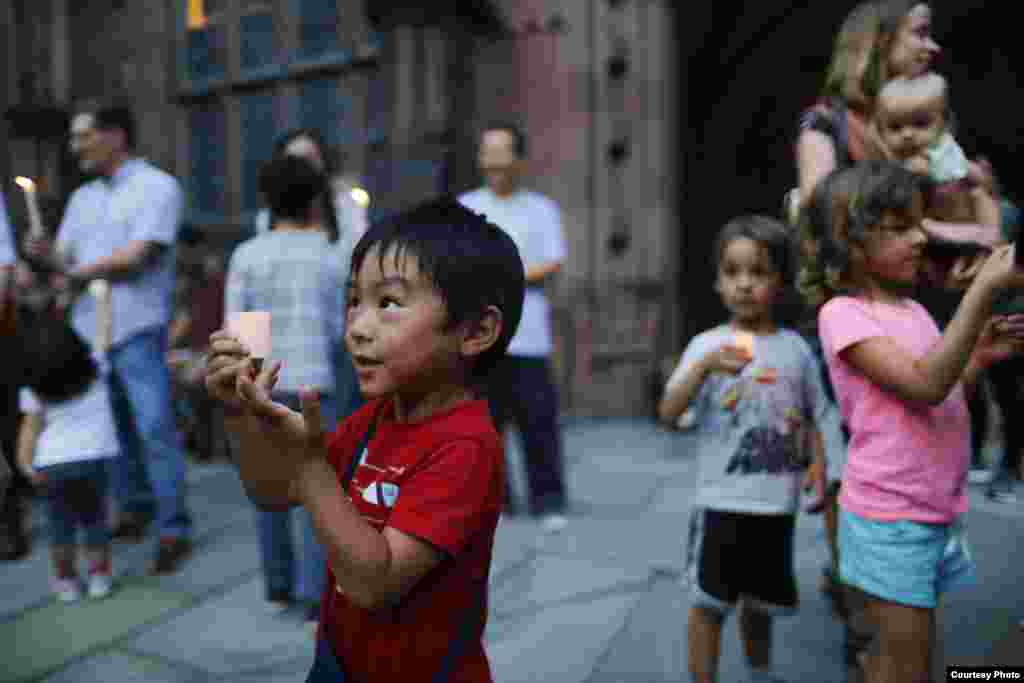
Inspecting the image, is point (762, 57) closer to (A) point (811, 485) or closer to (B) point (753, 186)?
(B) point (753, 186)

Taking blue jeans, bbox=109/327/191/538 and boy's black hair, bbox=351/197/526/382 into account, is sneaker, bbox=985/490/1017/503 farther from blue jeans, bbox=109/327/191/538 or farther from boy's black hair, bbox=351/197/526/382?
blue jeans, bbox=109/327/191/538

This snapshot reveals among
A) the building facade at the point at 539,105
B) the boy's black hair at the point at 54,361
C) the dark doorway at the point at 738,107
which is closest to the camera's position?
the boy's black hair at the point at 54,361

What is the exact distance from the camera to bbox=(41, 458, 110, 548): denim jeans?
132 inches

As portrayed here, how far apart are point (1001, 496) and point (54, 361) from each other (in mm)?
3916

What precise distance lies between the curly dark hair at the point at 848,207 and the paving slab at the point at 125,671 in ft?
7.21

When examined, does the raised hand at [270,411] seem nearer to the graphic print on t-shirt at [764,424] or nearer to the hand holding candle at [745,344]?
the hand holding candle at [745,344]

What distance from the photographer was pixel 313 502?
3.80 ft

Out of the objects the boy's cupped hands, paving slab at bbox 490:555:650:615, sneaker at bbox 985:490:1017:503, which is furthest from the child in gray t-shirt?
sneaker at bbox 985:490:1017:503

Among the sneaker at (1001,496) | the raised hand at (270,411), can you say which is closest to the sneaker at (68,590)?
the raised hand at (270,411)

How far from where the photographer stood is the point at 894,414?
1884mm

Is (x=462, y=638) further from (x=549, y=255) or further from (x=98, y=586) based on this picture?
(x=549, y=255)

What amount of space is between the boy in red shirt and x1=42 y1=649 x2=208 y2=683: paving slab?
4.91 feet

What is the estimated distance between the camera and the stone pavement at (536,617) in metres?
2.62

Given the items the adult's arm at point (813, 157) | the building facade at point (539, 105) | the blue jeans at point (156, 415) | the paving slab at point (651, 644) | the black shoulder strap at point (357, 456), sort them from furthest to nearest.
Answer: the building facade at point (539, 105) < the blue jeans at point (156, 415) < the paving slab at point (651, 644) < the adult's arm at point (813, 157) < the black shoulder strap at point (357, 456)
